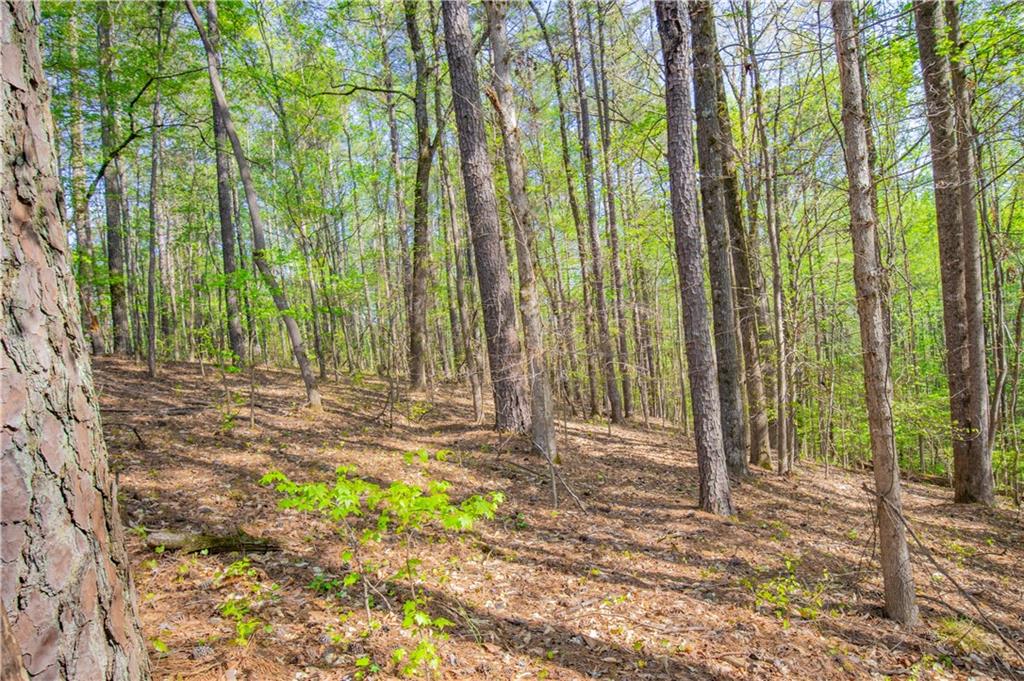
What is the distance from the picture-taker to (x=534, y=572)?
4.84 metres

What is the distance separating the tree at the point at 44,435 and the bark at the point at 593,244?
→ 34.4 ft

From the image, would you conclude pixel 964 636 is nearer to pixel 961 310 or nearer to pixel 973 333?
pixel 973 333

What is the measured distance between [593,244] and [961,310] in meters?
7.05

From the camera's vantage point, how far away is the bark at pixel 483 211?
7598mm

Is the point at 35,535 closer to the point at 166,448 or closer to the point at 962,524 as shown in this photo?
the point at 166,448

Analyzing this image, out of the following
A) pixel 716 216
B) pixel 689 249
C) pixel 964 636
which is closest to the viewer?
pixel 964 636

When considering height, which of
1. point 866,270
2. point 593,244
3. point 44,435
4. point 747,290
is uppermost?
point 593,244

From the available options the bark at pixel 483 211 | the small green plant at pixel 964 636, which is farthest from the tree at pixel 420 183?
the small green plant at pixel 964 636

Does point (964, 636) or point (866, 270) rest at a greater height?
point (866, 270)

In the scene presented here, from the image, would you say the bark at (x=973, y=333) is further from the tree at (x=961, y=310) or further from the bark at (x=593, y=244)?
the bark at (x=593, y=244)

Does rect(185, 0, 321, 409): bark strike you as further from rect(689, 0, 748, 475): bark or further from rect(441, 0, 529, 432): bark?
rect(689, 0, 748, 475): bark

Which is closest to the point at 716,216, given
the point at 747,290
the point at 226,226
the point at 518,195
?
the point at 747,290

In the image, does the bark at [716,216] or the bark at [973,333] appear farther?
the bark at [716,216]

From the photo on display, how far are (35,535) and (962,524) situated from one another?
35.3 feet
